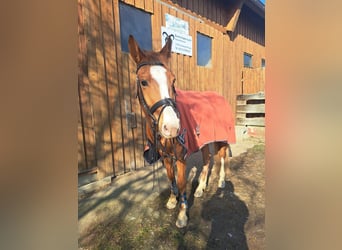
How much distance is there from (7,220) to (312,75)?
390 mm

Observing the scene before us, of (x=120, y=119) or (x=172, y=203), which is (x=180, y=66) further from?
(x=172, y=203)

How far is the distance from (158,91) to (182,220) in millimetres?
938

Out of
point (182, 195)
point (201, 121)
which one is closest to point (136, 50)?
point (201, 121)

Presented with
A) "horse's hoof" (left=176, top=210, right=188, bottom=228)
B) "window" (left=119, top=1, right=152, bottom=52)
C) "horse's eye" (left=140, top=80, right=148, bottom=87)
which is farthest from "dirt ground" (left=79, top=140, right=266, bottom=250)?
"window" (left=119, top=1, right=152, bottom=52)

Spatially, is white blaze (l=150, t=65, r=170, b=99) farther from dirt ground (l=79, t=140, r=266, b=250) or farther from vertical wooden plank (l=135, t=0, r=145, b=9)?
vertical wooden plank (l=135, t=0, r=145, b=9)

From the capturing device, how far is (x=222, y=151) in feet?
6.62

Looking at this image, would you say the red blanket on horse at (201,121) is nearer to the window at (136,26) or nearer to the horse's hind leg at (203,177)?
the horse's hind leg at (203,177)

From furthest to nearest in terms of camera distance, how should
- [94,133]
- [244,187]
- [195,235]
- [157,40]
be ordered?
[157,40] → [94,133] → [244,187] → [195,235]

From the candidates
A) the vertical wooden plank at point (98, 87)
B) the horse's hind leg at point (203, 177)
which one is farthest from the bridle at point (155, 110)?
the vertical wooden plank at point (98, 87)

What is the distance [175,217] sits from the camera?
56.9 inches

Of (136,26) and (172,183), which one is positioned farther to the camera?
(136,26)

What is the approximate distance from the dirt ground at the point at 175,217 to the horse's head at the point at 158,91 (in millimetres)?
463

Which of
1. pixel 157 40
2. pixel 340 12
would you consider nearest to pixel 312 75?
pixel 340 12

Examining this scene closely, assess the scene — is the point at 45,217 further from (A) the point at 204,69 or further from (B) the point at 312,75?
(A) the point at 204,69
